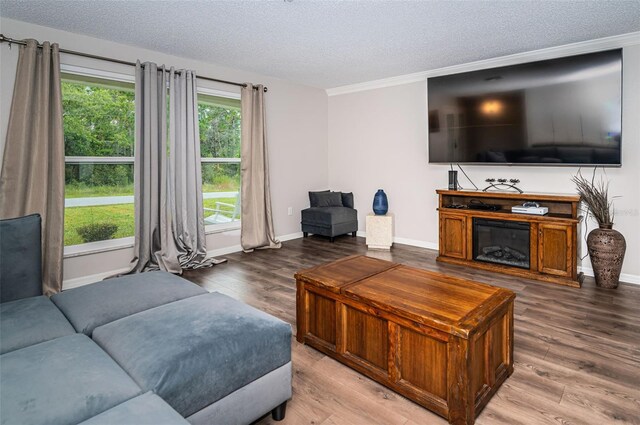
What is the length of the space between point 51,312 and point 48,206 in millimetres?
2129

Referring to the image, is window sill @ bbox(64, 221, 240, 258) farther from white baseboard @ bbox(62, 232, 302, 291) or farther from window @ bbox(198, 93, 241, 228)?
window @ bbox(198, 93, 241, 228)

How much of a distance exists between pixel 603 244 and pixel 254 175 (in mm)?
4100

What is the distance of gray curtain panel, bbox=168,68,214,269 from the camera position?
14.2 feet

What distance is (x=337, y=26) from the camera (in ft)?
11.2

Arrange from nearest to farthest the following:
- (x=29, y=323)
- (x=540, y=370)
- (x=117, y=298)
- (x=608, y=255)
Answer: (x=29, y=323) → (x=117, y=298) → (x=540, y=370) → (x=608, y=255)

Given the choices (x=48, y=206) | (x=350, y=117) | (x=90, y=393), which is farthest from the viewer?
(x=350, y=117)

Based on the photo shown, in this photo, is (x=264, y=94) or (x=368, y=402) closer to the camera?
(x=368, y=402)

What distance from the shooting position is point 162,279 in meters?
2.29

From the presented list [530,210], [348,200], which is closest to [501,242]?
[530,210]

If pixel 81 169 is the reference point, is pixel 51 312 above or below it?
below

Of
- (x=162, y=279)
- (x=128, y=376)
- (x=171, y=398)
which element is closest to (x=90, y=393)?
(x=128, y=376)

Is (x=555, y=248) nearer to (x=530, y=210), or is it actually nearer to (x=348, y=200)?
(x=530, y=210)

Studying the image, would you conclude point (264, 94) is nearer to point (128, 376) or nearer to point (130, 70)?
point (130, 70)

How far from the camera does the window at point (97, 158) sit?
3.78 meters
